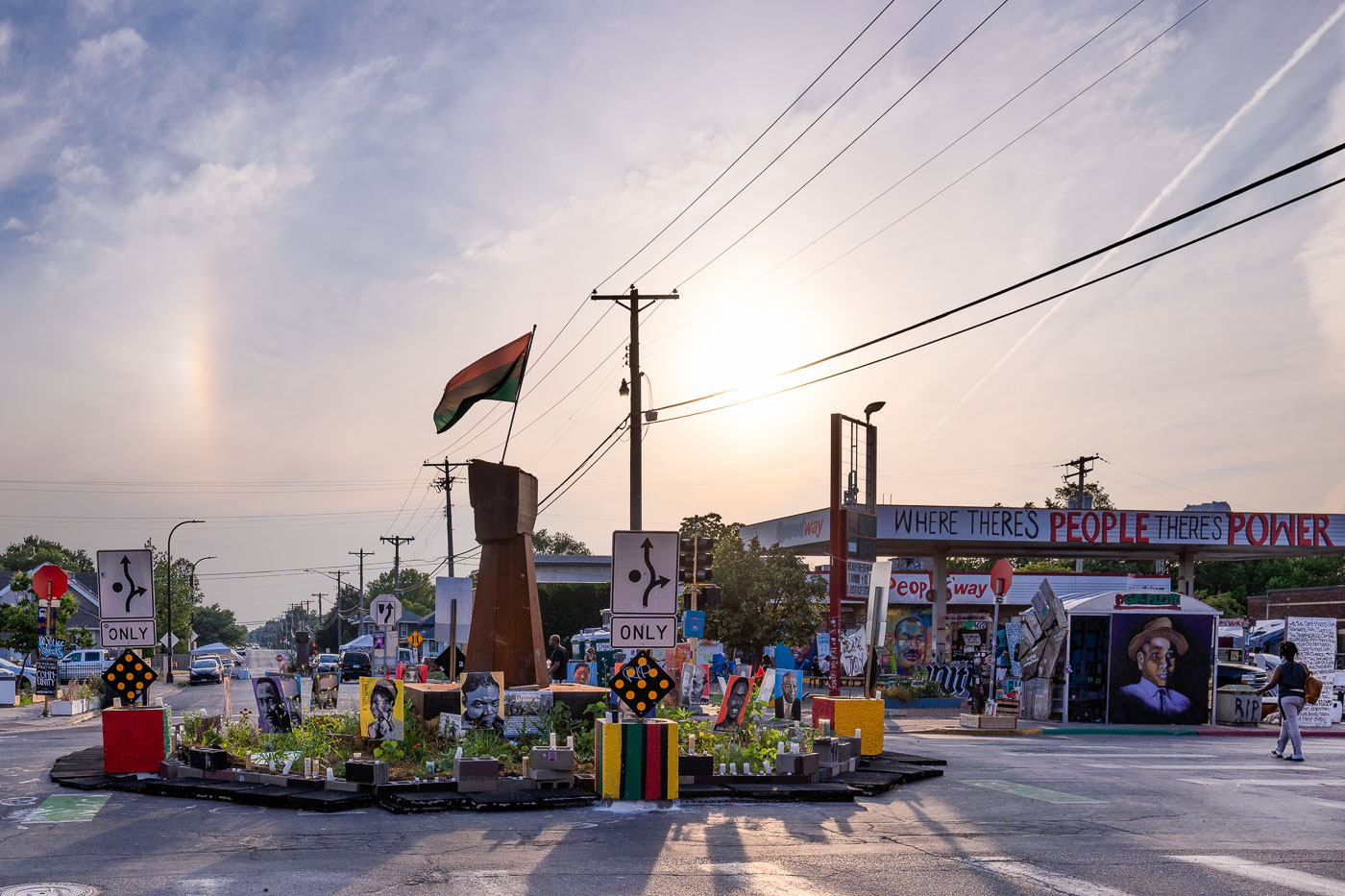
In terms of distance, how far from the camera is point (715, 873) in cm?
885

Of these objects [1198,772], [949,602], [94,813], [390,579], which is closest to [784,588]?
[949,602]

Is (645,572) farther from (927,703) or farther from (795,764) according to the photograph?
(927,703)

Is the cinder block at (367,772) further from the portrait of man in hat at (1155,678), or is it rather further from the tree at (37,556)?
the tree at (37,556)

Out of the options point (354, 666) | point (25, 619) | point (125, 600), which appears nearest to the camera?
point (125, 600)

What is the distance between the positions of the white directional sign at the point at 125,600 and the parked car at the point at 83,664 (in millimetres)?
29688

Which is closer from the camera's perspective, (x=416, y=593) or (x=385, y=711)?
(x=385, y=711)

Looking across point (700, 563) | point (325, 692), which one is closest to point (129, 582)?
point (325, 692)

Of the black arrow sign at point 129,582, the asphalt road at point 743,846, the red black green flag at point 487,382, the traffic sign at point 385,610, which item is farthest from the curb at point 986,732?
the black arrow sign at point 129,582

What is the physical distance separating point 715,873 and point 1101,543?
1302 inches

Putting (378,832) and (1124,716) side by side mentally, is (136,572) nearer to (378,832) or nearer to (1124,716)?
(378,832)

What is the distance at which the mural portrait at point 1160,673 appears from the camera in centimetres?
2633

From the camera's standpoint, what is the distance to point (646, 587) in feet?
42.0

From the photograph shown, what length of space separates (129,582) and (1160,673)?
70.6 ft

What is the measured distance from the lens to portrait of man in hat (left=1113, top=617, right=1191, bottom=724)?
86.4ft
